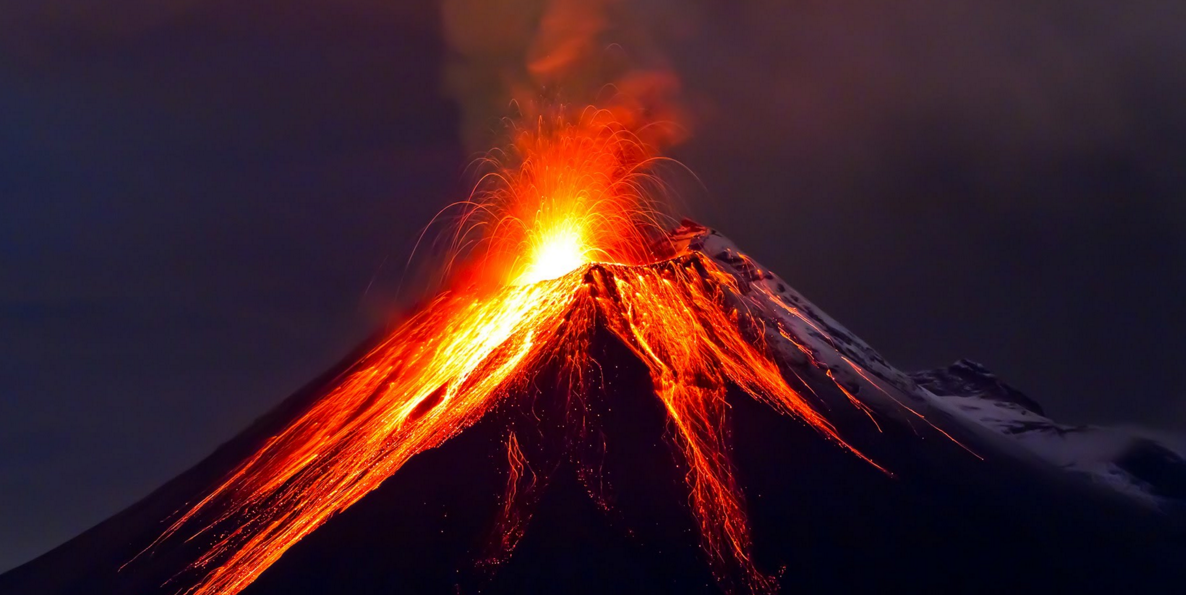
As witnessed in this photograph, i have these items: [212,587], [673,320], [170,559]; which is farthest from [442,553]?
[673,320]

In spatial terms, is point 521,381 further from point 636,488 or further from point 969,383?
point 969,383

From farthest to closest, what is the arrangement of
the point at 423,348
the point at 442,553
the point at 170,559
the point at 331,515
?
the point at 423,348
the point at 170,559
the point at 331,515
the point at 442,553

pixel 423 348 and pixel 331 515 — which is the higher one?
pixel 423 348

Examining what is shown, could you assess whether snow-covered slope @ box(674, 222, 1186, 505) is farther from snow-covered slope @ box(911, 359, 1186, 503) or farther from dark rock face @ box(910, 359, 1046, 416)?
dark rock face @ box(910, 359, 1046, 416)

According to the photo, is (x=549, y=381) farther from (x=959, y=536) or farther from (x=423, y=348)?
(x=959, y=536)

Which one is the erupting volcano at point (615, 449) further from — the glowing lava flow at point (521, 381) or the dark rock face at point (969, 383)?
the dark rock face at point (969, 383)

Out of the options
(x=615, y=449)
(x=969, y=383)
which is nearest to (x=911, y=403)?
(x=615, y=449)

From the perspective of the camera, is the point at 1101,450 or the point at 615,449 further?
the point at 1101,450

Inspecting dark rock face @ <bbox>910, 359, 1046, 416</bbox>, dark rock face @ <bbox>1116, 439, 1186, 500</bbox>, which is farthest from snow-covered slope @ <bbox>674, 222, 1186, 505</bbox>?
dark rock face @ <bbox>910, 359, 1046, 416</bbox>
